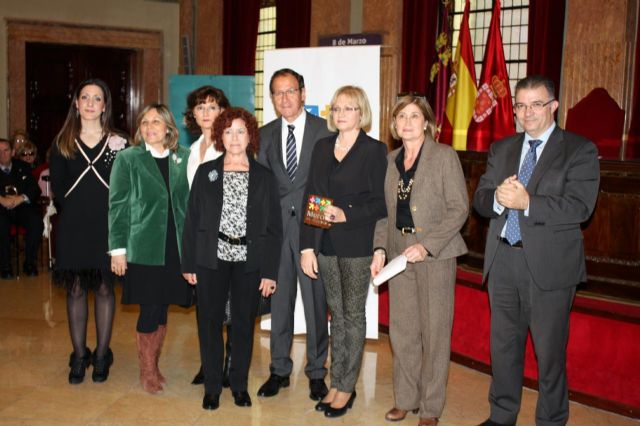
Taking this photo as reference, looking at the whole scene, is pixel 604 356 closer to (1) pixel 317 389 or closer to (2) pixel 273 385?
(1) pixel 317 389

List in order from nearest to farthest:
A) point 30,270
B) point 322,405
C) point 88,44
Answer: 1. point 322,405
2. point 30,270
3. point 88,44

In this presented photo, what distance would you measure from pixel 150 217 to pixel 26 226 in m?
4.60

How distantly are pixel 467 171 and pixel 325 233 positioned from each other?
2.53 m

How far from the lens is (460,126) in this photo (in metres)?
7.69

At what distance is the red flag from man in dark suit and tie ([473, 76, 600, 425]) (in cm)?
360

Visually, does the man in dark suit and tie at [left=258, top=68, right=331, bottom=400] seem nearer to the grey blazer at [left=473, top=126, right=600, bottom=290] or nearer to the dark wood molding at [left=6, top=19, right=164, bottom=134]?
the grey blazer at [left=473, top=126, right=600, bottom=290]

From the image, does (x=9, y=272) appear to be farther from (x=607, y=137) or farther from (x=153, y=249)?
(x=607, y=137)

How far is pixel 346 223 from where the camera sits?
4.04 metres

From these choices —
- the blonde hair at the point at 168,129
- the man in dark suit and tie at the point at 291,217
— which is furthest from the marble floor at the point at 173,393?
the blonde hair at the point at 168,129

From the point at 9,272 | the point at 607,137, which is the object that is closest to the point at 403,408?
the point at 607,137

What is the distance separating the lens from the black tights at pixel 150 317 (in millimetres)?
4520

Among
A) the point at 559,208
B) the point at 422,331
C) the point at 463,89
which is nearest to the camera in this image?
the point at 559,208

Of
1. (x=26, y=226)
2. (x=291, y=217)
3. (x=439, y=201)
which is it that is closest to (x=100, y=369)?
(x=291, y=217)

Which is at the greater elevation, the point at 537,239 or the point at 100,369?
the point at 537,239
